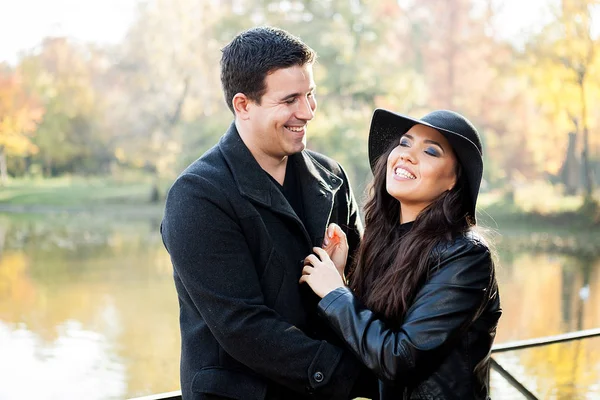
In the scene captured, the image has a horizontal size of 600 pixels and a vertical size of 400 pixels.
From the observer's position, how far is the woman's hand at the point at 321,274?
51.1 inches

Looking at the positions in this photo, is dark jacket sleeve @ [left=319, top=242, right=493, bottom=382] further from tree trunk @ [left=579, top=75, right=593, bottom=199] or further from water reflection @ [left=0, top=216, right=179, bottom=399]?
tree trunk @ [left=579, top=75, right=593, bottom=199]

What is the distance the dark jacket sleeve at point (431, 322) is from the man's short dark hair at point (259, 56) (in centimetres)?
46

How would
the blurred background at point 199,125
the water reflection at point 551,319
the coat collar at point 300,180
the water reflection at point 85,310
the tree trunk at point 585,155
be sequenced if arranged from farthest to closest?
the tree trunk at point 585,155 → the blurred background at point 199,125 → the water reflection at point 85,310 → the water reflection at point 551,319 → the coat collar at point 300,180

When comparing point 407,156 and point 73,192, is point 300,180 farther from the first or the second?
point 73,192

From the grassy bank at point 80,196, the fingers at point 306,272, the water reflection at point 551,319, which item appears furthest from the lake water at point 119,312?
the fingers at point 306,272

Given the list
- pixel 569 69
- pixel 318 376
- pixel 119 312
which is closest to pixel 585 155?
pixel 569 69

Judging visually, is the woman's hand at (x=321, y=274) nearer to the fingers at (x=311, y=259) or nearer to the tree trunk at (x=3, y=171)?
the fingers at (x=311, y=259)

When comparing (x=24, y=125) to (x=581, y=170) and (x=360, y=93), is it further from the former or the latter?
(x=581, y=170)

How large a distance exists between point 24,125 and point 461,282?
27.8 ft

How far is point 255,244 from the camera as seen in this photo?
1.34 meters

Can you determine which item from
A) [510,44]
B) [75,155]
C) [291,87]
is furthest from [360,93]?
[291,87]

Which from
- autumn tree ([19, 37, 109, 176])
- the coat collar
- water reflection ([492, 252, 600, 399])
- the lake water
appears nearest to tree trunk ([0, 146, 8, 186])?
autumn tree ([19, 37, 109, 176])

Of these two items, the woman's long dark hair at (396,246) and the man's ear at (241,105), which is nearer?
the woman's long dark hair at (396,246)

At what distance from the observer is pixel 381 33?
1059 centimetres
